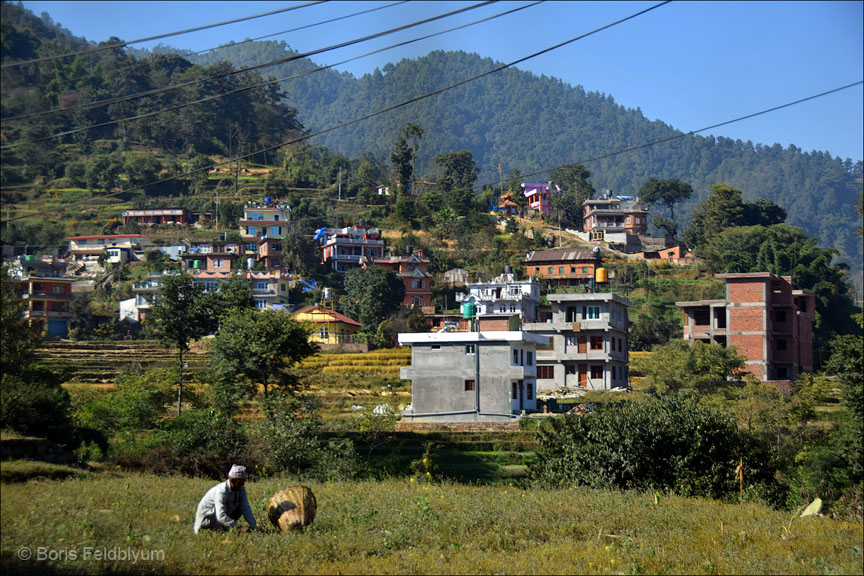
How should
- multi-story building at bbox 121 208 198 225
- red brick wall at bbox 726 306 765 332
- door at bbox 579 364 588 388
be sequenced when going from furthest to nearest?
multi-story building at bbox 121 208 198 225 < door at bbox 579 364 588 388 < red brick wall at bbox 726 306 765 332

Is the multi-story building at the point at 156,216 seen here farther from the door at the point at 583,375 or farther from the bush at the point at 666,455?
the bush at the point at 666,455

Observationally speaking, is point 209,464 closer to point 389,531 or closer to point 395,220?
point 389,531

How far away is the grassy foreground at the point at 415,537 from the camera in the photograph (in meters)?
12.0

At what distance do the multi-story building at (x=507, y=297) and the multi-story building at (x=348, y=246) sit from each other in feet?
56.6

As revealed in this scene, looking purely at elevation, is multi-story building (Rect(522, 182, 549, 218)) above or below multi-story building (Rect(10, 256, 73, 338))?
above

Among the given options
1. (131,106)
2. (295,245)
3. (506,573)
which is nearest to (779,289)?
(295,245)

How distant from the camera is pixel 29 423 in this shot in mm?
17391

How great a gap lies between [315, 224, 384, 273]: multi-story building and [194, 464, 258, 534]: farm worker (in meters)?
74.6

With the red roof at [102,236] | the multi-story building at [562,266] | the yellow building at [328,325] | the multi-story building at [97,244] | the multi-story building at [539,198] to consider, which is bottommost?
the yellow building at [328,325]

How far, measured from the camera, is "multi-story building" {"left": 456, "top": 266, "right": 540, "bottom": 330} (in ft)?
238

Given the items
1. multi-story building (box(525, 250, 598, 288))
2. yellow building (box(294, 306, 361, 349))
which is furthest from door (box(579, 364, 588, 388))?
multi-story building (box(525, 250, 598, 288))

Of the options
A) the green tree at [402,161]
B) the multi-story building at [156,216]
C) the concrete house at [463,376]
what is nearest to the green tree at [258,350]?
the concrete house at [463,376]

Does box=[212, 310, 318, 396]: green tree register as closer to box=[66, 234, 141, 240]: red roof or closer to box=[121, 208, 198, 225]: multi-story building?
box=[66, 234, 141, 240]: red roof

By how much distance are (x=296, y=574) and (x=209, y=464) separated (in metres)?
13.1
